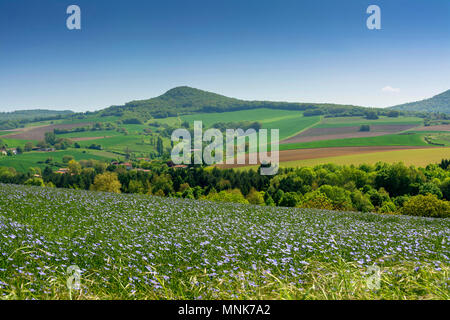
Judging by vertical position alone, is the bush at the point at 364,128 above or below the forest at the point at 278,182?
above

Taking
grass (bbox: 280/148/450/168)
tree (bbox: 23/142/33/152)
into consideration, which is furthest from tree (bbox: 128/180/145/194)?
tree (bbox: 23/142/33/152)

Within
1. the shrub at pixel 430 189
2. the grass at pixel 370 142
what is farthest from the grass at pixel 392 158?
the shrub at pixel 430 189

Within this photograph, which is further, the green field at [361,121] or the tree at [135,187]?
the green field at [361,121]

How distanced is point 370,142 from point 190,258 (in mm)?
131767

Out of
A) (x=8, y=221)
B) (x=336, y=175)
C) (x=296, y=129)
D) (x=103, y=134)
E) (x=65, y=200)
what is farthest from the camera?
(x=103, y=134)

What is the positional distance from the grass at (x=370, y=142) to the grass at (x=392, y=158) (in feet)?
48.4

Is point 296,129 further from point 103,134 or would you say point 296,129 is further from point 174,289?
point 174,289

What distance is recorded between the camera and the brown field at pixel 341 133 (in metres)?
141

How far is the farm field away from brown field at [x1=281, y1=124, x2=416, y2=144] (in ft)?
428

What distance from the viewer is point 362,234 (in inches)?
471

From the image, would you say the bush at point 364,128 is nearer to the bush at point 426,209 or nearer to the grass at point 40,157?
the grass at point 40,157
